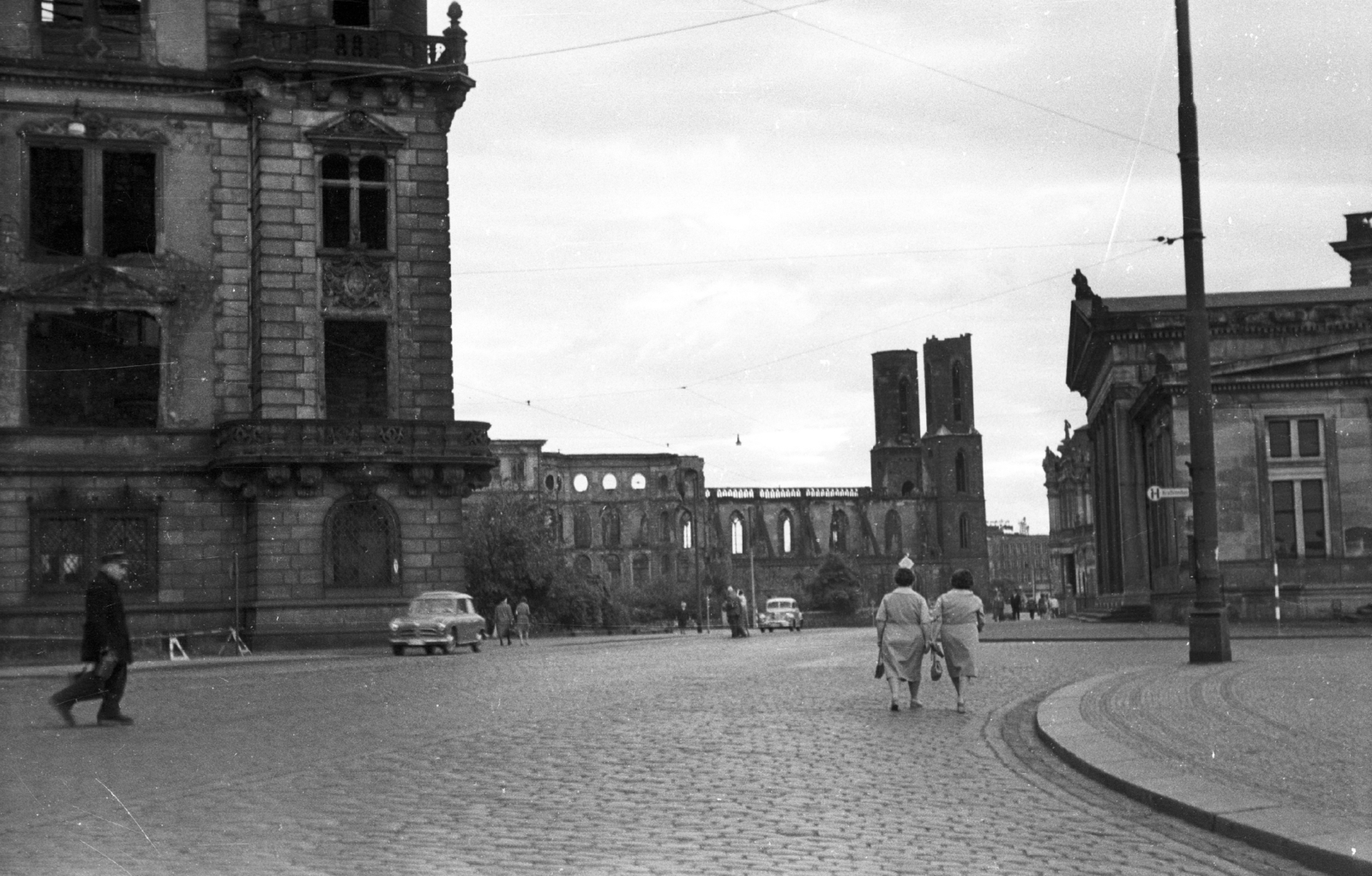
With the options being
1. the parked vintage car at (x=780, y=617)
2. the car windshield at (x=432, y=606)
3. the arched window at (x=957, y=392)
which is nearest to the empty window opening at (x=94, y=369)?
the car windshield at (x=432, y=606)

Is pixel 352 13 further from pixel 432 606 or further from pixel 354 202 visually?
pixel 432 606

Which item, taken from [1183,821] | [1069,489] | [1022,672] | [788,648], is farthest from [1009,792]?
[1069,489]

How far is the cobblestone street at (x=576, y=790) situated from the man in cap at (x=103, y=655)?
317 mm

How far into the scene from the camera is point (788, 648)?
40.6m

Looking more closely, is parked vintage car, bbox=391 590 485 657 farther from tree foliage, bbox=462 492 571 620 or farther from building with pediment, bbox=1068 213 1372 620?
tree foliage, bbox=462 492 571 620

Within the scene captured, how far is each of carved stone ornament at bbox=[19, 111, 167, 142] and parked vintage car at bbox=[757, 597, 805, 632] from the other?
4233 centimetres

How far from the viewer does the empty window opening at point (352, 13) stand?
43.6 m

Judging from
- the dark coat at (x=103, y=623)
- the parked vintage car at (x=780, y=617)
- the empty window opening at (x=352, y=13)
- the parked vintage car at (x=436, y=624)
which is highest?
the empty window opening at (x=352, y=13)

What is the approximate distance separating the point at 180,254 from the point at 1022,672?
2484 cm

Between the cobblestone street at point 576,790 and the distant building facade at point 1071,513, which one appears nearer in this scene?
the cobblestone street at point 576,790

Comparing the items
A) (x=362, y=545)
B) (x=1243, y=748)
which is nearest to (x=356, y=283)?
(x=362, y=545)

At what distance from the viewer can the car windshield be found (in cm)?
4028

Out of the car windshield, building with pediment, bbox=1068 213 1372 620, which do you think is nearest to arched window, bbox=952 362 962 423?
building with pediment, bbox=1068 213 1372 620

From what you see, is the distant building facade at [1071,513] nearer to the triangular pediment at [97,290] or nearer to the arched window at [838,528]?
the arched window at [838,528]
